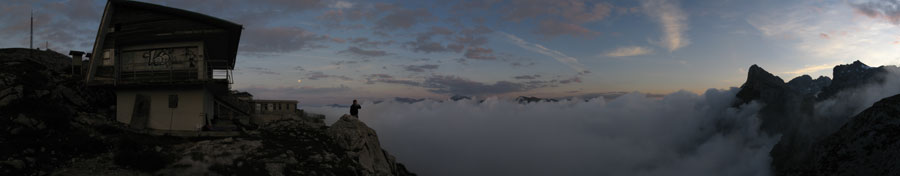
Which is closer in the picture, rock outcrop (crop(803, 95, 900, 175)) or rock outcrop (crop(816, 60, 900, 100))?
rock outcrop (crop(803, 95, 900, 175))

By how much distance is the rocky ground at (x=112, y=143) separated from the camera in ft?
49.6

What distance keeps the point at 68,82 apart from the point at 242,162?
58.6 feet

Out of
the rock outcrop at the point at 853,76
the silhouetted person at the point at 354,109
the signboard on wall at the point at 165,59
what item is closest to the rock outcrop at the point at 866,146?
the silhouetted person at the point at 354,109

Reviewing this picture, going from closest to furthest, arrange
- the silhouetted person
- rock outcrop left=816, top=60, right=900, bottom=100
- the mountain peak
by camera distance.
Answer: the silhouetted person
rock outcrop left=816, top=60, right=900, bottom=100
the mountain peak

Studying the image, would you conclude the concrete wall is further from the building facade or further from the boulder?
the boulder

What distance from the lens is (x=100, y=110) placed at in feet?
79.3

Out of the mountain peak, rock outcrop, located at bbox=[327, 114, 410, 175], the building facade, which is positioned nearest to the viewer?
the building facade

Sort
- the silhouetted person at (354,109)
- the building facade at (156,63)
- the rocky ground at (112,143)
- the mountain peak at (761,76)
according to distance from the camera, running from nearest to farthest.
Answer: the rocky ground at (112,143) < the building facade at (156,63) < the silhouetted person at (354,109) < the mountain peak at (761,76)

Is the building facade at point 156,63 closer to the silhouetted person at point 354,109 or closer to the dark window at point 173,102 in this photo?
the dark window at point 173,102

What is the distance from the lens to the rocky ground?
49.6 feet

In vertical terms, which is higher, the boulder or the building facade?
the building facade

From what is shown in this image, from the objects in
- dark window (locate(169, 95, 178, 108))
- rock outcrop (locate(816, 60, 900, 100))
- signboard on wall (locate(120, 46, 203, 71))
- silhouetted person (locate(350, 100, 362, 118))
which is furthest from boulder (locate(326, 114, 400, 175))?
rock outcrop (locate(816, 60, 900, 100))

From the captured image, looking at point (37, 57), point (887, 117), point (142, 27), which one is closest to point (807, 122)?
point (887, 117)

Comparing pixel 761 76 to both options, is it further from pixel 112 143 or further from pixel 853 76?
pixel 112 143
